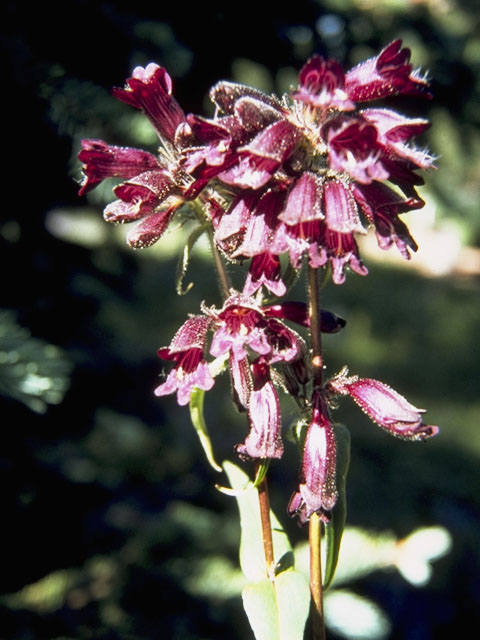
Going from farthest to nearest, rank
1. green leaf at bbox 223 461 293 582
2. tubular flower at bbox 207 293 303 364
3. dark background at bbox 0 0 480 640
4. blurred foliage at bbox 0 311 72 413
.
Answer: dark background at bbox 0 0 480 640 → blurred foliage at bbox 0 311 72 413 → green leaf at bbox 223 461 293 582 → tubular flower at bbox 207 293 303 364

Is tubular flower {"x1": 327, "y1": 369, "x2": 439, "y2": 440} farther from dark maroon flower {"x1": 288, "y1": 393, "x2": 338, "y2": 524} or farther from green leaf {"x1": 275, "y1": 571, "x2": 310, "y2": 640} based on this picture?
green leaf {"x1": 275, "y1": 571, "x2": 310, "y2": 640}

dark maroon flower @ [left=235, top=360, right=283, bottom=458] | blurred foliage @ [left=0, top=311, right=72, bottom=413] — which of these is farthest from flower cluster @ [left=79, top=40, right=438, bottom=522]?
blurred foliage @ [left=0, top=311, right=72, bottom=413]

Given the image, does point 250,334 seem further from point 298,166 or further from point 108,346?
point 108,346

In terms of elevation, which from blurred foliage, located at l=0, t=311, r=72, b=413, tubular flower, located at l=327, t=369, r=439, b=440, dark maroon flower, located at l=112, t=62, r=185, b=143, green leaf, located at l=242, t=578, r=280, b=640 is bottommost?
green leaf, located at l=242, t=578, r=280, b=640

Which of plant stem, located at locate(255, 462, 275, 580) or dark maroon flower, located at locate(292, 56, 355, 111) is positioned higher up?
dark maroon flower, located at locate(292, 56, 355, 111)

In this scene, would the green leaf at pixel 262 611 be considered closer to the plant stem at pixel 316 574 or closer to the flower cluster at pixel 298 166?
the plant stem at pixel 316 574

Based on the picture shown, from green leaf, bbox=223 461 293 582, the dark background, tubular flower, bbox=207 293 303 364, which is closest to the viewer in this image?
tubular flower, bbox=207 293 303 364

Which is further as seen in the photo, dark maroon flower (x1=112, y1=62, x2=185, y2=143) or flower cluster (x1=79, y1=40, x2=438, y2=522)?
dark maroon flower (x1=112, y1=62, x2=185, y2=143)

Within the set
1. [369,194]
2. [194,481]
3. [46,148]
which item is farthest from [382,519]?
[369,194]

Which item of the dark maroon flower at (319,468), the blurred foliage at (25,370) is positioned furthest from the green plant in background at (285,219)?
the blurred foliage at (25,370)
